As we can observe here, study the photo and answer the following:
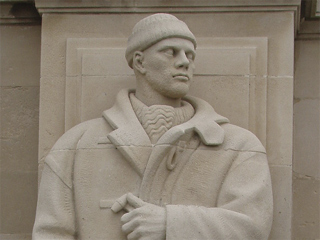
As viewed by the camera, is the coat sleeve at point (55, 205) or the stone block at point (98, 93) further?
the stone block at point (98, 93)

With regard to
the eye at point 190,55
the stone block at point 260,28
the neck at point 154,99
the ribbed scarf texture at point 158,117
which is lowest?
the ribbed scarf texture at point 158,117

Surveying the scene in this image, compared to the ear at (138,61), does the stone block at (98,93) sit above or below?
below

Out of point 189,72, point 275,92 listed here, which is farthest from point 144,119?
point 275,92

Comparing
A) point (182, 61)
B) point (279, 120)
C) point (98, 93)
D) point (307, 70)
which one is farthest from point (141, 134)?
point (307, 70)

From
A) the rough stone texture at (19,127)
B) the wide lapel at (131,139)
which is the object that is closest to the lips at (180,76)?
the wide lapel at (131,139)

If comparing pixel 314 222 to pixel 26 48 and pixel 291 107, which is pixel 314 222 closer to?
pixel 291 107

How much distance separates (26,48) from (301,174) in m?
2.69

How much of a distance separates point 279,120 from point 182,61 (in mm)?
1088

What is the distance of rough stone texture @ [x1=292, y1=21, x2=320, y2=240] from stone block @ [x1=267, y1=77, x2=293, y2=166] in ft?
1.47

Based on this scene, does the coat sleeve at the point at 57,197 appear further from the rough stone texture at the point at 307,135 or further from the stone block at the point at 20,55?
the rough stone texture at the point at 307,135

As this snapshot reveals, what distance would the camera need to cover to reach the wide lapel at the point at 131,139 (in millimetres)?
9734

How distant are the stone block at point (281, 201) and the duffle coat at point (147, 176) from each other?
1.47 ft

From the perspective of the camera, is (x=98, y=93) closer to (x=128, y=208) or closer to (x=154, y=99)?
(x=154, y=99)

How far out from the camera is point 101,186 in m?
9.77
